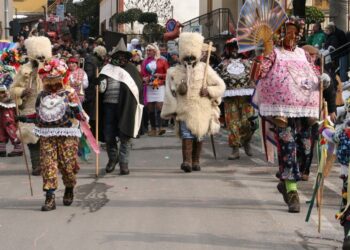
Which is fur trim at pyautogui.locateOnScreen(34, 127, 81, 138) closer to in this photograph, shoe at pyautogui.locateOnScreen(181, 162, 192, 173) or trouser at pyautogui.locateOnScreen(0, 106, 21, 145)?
shoe at pyautogui.locateOnScreen(181, 162, 192, 173)

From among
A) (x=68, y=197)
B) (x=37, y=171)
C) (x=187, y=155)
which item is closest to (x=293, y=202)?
(x=68, y=197)

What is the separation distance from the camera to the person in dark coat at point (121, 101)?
12.2m

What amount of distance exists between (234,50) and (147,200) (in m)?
4.58

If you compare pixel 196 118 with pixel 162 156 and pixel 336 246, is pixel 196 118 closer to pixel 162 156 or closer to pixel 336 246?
pixel 162 156

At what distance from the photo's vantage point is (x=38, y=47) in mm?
12008

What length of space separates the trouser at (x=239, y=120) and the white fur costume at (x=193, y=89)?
149 cm

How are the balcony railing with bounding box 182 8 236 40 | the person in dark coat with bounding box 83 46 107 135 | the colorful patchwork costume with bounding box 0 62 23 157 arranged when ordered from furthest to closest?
the balcony railing with bounding box 182 8 236 40
the colorful patchwork costume with bounding box 0 62 23 157
the person in dark coat with bounding box 83 46 107 135

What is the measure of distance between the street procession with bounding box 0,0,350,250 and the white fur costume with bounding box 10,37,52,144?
0.05 ft

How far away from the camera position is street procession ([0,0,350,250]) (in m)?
7.85

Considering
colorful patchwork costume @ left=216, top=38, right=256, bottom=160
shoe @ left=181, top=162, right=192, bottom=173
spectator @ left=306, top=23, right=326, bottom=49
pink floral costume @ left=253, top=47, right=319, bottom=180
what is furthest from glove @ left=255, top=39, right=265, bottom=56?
spectator @ left=306, top=23, right=326, bottom=49

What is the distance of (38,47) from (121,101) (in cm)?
138

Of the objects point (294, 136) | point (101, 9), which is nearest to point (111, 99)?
point (294, 136)

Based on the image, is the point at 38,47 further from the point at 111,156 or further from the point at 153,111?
the point at 153,111

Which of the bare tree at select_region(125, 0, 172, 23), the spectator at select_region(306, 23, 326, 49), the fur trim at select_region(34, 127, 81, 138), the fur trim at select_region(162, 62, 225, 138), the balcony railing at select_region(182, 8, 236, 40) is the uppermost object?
the bare tree at select_region(125, 0, 172, 23)
